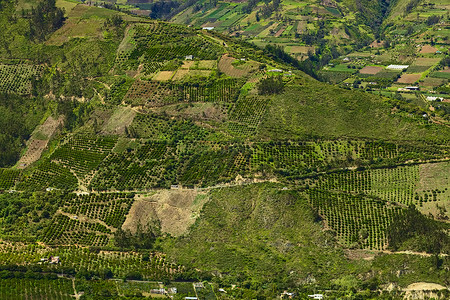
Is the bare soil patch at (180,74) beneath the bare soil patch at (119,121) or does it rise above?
above

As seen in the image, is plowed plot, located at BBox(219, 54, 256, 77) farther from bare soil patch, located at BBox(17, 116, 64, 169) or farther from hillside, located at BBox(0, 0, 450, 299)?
bare soil patch, located at BBox(17, 116, 64, 169)

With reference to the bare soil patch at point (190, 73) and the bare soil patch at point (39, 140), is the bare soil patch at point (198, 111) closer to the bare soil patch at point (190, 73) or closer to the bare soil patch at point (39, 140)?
the bare soil patch at point (190, 73)

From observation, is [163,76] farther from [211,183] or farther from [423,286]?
[423,286]

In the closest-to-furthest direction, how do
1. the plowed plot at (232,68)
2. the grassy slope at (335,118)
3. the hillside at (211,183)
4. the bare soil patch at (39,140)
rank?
the hillside at (211,183), the grassy slope at (335,118), the bare soil patch at (39,140), the plowed plot at (232,68)

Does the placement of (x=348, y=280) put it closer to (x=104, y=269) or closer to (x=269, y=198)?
(x=269, y=198)

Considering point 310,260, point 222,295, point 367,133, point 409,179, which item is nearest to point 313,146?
point 367,133

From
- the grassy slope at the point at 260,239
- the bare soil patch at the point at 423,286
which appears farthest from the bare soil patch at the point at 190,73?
the bare soil patch at the point at 423,286
